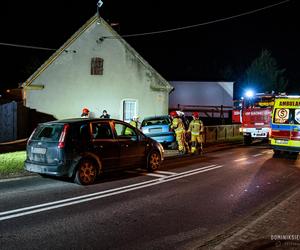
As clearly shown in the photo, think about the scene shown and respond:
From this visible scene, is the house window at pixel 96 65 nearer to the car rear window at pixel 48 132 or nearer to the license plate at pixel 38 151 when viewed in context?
the car rear window at pixel 48 132

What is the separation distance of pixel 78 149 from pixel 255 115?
1394 centimetres

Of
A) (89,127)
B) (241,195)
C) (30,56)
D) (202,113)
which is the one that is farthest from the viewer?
(30,56)

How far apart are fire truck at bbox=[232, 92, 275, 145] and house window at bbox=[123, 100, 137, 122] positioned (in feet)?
19.4

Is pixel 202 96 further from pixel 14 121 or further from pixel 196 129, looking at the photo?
pixel 196 129

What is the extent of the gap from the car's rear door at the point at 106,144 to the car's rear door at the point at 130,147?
204mm

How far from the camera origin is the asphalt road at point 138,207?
5914 millimetres

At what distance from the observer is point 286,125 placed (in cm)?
1537

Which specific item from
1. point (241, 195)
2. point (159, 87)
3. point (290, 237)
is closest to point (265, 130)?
point (159, 87)

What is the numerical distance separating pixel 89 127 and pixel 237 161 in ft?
21.9

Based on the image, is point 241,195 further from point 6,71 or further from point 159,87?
point 6,71

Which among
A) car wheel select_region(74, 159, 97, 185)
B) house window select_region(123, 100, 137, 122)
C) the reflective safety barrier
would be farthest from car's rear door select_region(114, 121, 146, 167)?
house window select_region(123, 100, 137, 122)

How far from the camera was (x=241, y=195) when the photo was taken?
8.96 metres

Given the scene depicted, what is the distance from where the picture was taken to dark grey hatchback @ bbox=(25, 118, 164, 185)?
9.41m

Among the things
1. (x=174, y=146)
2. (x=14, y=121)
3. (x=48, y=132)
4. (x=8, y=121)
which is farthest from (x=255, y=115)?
(x=48, y=132)
